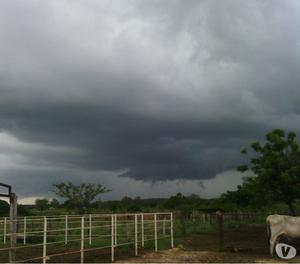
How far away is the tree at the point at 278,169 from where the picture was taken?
21.8 meters

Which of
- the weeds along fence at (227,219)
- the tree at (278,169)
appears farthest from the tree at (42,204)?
the tree at (278,169)

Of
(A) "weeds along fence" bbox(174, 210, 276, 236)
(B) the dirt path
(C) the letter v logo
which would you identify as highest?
(A) "weeds along fence" bbox(174, 210, 276, 236)

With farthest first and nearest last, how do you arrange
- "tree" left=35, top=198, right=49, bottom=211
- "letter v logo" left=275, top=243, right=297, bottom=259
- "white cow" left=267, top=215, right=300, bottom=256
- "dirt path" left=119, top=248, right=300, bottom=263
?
"tree" left=35, top=198, right=49, bottom=211, "white cow" left=267, top=215, right=300, bottom=256, "letter v logo" left=275, top=243, right=297, bottom=259, "dirt path" left=119, top=248, right=300, bottom=263

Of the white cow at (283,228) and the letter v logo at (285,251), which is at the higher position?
the white cow at (283,228)

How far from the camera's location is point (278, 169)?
72.6 feet

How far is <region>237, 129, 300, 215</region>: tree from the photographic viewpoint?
21.8 meters

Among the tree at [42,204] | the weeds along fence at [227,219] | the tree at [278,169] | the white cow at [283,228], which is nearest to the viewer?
the white cow at [283,228]

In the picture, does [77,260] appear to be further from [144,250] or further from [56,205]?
[56,205]

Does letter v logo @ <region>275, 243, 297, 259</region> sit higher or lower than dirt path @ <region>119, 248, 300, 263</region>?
higher

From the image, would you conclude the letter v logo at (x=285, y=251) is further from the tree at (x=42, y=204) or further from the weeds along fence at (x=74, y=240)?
the tree at (x=42, y=204)

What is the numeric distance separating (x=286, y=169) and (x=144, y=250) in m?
8.82

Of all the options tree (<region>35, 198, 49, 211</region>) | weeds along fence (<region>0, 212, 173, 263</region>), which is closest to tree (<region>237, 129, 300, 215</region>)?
weeds along fence (<region>0, 212, 173, 263</region>)

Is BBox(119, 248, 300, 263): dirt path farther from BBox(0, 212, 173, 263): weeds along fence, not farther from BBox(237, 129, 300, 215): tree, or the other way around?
BBox(237, 129, 300, 215): tree

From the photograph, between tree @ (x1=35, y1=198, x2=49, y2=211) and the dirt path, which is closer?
the dirt path
